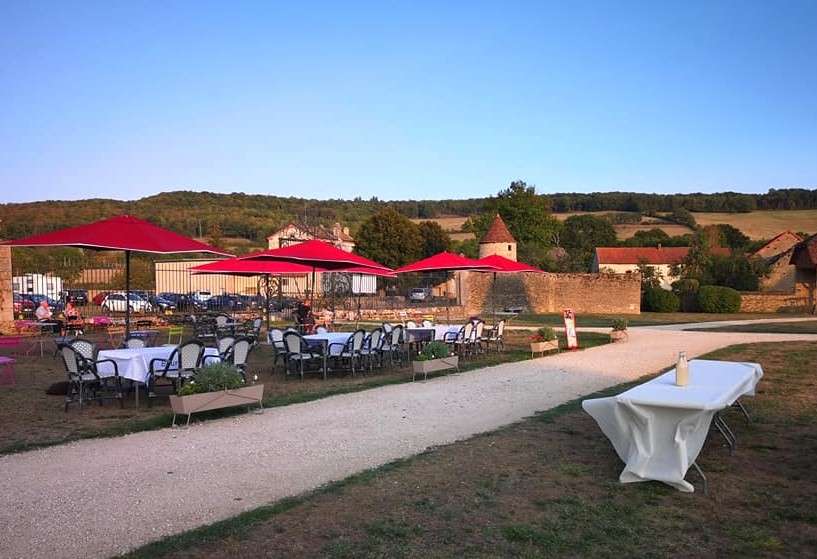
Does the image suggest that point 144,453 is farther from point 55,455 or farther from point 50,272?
point 50,272

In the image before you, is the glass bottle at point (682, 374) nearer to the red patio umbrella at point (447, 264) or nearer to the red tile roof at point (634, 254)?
the red patio umbrella at point (447, 264)

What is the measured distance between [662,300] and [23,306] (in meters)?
32.3

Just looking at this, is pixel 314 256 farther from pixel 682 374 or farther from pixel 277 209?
pixel 277 209

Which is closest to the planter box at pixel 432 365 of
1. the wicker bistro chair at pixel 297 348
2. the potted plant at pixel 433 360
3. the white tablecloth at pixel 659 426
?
the potted plant at pixel 433 360

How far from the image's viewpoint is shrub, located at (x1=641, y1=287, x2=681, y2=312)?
3781cm

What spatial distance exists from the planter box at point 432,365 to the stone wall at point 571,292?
81.0 feet

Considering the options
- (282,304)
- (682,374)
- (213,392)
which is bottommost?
(282,304)

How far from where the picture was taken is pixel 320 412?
8.23 metres

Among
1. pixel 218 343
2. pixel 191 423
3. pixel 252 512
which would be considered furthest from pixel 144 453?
pixel 218 343

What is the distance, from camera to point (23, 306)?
2312 centimetres

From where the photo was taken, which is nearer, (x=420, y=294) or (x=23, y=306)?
(x=23, y=306)

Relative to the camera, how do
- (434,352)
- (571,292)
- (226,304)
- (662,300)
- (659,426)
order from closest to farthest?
(659,426) → (434,352) → (226,304) → (571,292) → (662,300)

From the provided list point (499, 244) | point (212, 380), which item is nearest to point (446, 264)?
point (212, 380)

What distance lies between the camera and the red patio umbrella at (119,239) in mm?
9492
